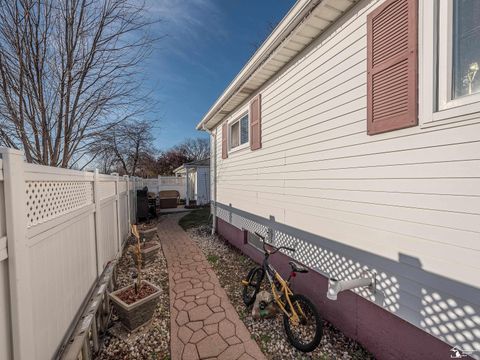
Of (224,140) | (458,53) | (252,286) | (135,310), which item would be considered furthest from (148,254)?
(458,53)

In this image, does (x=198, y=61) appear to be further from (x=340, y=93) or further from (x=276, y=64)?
(x=340, y=93)

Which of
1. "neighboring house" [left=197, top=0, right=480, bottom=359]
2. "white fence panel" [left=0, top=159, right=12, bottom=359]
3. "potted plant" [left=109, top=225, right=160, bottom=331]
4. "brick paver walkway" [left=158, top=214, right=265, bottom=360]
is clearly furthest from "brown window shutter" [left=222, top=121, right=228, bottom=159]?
"white fence panel" [left=0, top=159, right=12, bottom=359]

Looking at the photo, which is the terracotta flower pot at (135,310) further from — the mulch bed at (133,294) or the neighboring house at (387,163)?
the neighboring house at (387,163)

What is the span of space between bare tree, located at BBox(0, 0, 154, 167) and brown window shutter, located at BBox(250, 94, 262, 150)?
7.58 feet

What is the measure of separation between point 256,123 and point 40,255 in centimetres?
420

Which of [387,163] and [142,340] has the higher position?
[387,163]

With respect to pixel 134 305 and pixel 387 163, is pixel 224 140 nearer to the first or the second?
pixel 134 305

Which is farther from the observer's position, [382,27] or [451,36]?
[382,27]

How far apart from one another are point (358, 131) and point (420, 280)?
4.93ft

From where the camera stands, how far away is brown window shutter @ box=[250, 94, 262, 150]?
4.86 metres

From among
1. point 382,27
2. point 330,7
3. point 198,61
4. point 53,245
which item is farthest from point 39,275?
point 198,61

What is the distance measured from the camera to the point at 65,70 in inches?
139

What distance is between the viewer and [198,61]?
6609 millimetres

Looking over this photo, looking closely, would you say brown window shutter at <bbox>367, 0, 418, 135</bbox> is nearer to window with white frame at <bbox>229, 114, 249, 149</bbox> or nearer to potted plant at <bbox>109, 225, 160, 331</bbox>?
potted plant at <bbox>109, 225, 160, 331</bbox>
